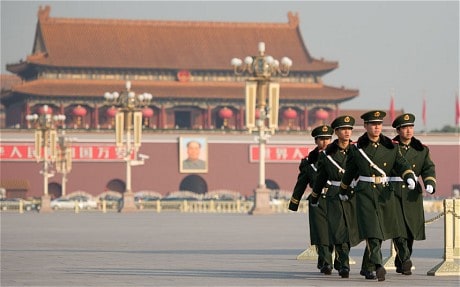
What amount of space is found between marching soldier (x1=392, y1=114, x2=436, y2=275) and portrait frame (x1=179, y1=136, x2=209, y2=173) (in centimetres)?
5702

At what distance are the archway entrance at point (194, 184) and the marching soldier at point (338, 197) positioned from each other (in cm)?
5863

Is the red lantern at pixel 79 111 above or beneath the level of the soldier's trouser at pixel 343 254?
above

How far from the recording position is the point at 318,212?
46.2 feet

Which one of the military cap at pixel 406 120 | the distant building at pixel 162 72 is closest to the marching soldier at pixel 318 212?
the military cap at pixel 406 120

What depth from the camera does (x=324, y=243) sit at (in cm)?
1390

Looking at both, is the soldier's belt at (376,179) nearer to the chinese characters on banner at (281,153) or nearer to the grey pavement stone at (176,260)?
the grey pavement stone at (176,260)

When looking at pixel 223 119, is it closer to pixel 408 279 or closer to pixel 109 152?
pixel 109 152

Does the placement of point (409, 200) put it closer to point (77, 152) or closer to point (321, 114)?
point (77, 152)

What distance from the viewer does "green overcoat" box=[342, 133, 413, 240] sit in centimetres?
1290

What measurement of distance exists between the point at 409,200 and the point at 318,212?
1213mm

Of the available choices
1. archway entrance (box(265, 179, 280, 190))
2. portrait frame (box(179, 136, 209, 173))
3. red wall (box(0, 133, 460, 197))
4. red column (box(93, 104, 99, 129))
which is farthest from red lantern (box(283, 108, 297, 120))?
red column (box(93, 104, 99, 129))

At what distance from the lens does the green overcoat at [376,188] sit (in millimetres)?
12898

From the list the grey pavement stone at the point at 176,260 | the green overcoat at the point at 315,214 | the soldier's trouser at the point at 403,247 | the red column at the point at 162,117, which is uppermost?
the red column at the point at 162,117

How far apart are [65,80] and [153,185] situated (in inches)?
376
